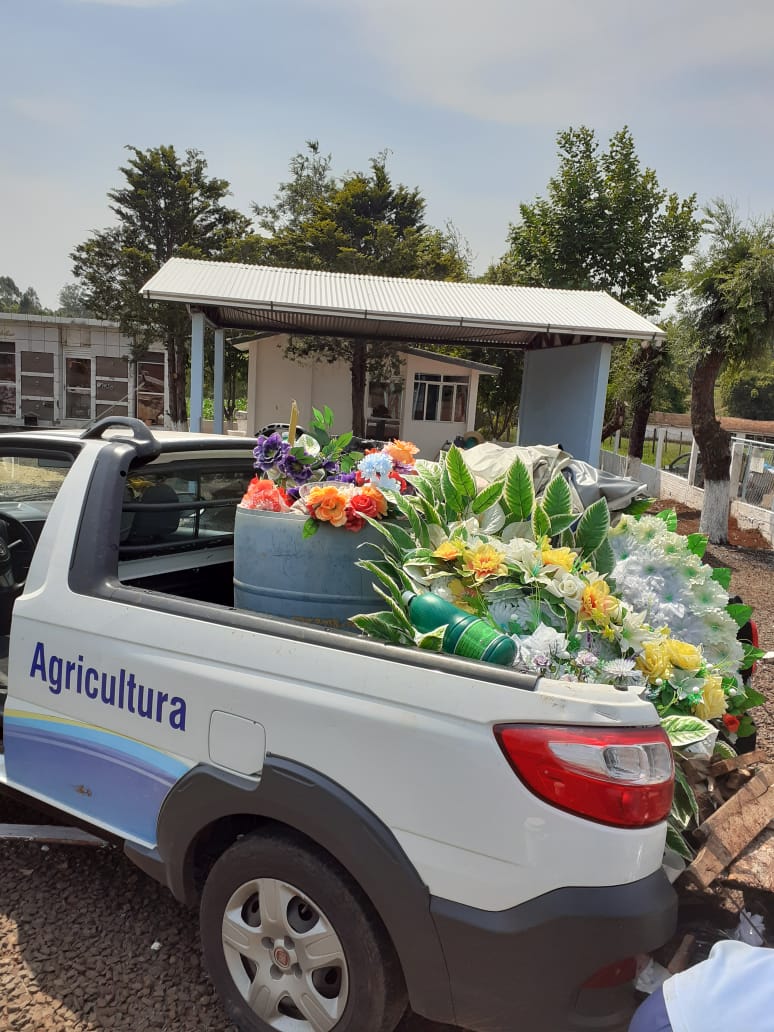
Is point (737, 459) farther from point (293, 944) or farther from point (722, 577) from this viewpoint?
point (293, 944)

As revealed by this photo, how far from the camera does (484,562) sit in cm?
215

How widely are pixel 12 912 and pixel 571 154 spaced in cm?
2417

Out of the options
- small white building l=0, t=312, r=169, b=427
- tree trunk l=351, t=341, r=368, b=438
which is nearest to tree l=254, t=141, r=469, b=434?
tree trunk l=351, t=341, r=368, b=438

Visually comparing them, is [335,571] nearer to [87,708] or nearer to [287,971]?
[87,708]

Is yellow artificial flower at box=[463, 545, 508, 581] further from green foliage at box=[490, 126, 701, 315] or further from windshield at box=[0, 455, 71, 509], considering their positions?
green foliage at box=[490, 126, 701, 315]

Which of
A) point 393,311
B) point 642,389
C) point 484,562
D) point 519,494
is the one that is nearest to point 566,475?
point 519,494

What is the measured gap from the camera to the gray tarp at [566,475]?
275 centimetres

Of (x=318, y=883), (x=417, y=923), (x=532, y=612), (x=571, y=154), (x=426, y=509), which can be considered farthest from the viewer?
(x=571, y=154)

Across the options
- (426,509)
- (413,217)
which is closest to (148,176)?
(413,217)

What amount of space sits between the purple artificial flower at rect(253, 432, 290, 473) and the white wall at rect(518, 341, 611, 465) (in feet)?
34.3

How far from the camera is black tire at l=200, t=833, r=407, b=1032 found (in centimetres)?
176

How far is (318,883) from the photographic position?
1792 millimetres

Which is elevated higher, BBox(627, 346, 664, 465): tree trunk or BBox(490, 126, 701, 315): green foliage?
BBox(490, 126, 701, 315): green foliage

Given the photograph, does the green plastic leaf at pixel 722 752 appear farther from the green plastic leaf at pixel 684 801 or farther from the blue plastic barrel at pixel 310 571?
the blue plastic barrel at pixel 310 571
